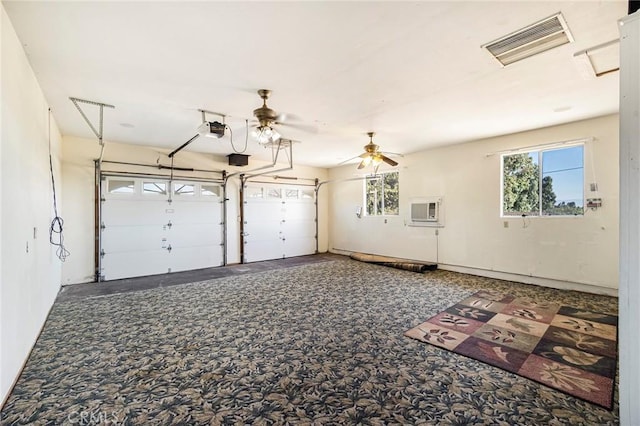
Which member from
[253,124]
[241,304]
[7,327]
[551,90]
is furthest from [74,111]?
[551,90]

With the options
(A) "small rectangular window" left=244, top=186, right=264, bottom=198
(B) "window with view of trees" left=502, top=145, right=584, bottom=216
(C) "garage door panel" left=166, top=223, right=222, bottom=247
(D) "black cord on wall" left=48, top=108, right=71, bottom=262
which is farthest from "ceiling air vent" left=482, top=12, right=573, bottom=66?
(C) "garage door panel" left=166, top=223, right=222, bottom=247

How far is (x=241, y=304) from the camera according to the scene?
4.16m

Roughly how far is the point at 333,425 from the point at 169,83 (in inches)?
142

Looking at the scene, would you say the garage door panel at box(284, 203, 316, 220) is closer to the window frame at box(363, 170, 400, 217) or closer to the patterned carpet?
the window frame at box(363, 170, 400, 217)

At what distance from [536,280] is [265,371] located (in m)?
A: 5.18

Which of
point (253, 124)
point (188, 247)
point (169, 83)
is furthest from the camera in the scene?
point (188, 247)

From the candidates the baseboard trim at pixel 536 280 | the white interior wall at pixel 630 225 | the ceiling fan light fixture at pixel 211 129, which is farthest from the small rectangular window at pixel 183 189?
the white interior wall at pixel 630 225

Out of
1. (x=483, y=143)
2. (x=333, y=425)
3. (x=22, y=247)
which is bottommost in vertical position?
(x=333, y=425)

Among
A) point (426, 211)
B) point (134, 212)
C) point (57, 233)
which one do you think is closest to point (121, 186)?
point (134, 212)

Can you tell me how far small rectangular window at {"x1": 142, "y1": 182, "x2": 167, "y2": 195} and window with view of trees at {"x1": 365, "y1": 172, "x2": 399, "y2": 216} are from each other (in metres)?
5.28

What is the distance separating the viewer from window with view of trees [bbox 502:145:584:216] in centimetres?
474

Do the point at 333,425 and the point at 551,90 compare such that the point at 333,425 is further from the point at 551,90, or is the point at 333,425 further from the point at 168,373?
the point at 551,90

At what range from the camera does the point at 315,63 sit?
9.13 ft

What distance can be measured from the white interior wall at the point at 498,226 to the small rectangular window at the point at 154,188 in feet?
16.2
